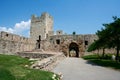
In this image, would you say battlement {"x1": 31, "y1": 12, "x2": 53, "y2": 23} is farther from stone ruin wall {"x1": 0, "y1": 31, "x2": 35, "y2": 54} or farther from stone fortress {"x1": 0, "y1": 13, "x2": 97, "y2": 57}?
stone ruin wall {"x1": 0, "y1": 31, "x2": 35, "y2": 54}

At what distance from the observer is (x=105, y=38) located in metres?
21.5

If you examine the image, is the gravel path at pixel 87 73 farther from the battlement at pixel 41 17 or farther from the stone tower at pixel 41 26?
the battlement at pixel 41 17

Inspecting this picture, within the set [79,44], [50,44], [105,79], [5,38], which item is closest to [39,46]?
[50,44]

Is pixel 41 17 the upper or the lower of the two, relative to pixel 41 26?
upper

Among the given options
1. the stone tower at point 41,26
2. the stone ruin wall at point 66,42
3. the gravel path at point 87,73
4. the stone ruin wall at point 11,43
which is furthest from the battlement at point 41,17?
the gravel path at point 87,73

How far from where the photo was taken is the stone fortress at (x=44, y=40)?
92.5ft

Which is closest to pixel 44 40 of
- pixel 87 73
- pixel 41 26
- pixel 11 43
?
pixel 41 26

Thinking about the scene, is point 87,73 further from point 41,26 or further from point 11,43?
point 41,26

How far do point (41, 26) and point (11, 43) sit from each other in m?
16.2

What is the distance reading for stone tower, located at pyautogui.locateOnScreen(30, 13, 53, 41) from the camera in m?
43.0

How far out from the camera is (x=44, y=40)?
38312 mm

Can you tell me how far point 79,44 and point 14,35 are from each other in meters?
13.3

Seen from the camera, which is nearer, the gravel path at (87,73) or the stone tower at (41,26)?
the gravel path at (87,73)

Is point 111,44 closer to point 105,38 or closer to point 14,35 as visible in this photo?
point 105,38
